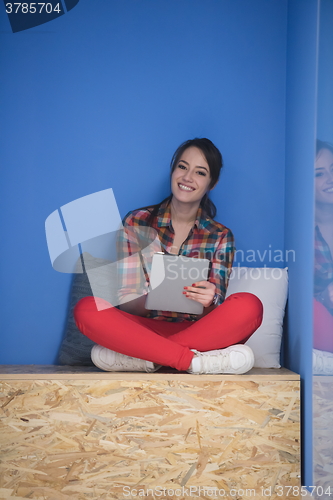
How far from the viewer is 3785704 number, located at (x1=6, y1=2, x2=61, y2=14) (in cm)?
226

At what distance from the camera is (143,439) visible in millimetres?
1570

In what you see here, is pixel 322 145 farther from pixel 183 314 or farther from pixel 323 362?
pixel 183 314

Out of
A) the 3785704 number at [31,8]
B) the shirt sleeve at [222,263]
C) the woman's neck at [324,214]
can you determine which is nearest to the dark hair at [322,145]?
the woman's neck at [324,214]

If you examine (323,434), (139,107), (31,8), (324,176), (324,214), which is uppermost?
(31,8)

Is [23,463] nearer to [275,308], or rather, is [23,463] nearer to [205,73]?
[275,308]

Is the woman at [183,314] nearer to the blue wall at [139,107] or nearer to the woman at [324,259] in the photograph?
the blue wall at [139,107]

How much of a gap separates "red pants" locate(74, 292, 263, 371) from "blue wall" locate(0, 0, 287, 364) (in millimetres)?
595

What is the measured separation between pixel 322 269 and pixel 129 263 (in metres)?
0.95

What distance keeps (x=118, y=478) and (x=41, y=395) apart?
0.38 m

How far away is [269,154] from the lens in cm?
226

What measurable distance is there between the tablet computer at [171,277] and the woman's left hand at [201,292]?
0.05ft

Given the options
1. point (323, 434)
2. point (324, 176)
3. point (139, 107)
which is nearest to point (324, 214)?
point (324, 176)

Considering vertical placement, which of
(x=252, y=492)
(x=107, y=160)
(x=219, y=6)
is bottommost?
(x=252, y=492)

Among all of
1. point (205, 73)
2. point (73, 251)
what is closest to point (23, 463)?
point (73, 251)
